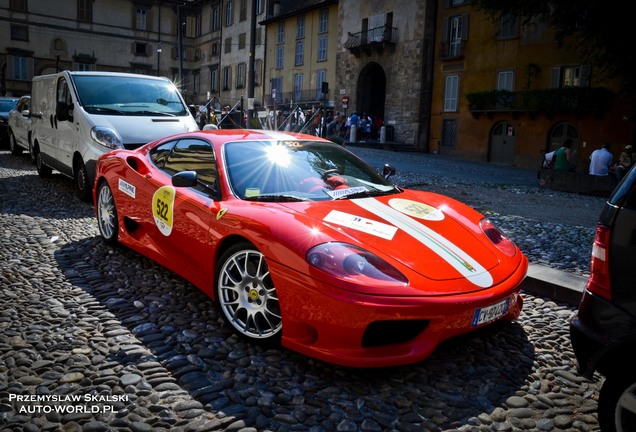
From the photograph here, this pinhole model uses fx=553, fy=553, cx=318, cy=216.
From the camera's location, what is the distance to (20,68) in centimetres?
4969

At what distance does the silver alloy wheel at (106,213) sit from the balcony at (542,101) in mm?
23129

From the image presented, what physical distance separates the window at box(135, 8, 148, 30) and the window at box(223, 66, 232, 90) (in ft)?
37.1

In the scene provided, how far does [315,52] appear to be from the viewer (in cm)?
4056

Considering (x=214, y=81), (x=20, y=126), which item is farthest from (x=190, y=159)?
(x=214, y=81)

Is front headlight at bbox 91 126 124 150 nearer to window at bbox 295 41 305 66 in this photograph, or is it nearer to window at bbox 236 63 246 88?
window at bbox 295 41 305 66

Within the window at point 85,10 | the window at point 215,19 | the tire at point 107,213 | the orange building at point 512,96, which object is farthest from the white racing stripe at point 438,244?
the window at point 85,10

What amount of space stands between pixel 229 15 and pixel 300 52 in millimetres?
13481

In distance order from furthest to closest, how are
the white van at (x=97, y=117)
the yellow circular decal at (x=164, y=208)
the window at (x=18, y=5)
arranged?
the window at (x=18, y=5), the white van at (x=97, y=117), the yellow circular decal at (x=164, y=208)

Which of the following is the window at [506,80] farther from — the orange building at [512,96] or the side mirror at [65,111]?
the side mirror at [65,111]

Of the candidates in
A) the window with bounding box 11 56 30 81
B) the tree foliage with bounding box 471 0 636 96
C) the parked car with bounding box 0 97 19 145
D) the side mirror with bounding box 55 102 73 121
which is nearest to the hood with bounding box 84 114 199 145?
the side mirror with bounding box 55 102 73 121

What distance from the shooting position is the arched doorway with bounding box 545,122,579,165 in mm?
24953

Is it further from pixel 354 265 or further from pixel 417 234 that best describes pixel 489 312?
pixel 354 265

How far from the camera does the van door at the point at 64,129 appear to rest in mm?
8547

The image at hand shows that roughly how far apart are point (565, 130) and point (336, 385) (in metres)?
25.6
